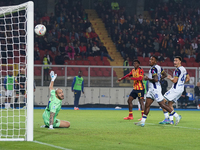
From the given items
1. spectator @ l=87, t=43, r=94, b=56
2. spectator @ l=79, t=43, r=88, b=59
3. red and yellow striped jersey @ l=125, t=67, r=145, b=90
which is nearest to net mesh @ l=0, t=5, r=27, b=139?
red and yellow striped jersey @ l=125, t=67, r=145, b=90

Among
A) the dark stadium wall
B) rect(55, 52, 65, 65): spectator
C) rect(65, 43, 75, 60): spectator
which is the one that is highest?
the dark stadium wall

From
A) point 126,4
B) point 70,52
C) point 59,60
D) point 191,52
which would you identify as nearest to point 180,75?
point 59,60

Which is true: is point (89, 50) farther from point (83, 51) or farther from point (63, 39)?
point (63, 39)

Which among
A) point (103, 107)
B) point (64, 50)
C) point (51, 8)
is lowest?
point (103, 107)

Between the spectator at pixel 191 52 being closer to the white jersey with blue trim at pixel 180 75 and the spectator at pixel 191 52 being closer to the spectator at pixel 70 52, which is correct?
the spectator at pixel 70 52

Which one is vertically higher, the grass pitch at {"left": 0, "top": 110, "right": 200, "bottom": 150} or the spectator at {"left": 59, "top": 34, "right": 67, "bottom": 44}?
the spectator at {"left": 59, "top": 34, "right": 67, "bottom": 44}

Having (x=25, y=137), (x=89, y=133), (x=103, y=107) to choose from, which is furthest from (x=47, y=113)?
(x=103, y=107)

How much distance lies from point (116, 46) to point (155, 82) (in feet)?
60.9

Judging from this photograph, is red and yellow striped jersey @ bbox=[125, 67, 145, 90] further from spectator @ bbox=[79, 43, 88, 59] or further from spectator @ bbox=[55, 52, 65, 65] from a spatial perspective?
spectator @ bbox=[79, 43, 88, 59]

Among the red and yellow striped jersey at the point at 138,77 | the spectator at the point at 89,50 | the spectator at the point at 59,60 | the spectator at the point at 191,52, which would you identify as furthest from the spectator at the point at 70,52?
the red and yellow striped jersey at the point at 138,77

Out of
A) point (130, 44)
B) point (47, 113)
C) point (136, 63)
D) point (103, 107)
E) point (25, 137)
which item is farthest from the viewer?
point (130, 44)

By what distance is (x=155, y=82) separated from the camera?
11.0 meters

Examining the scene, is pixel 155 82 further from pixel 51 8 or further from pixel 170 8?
pixel 170 8

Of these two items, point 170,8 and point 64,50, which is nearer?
point 64,50
